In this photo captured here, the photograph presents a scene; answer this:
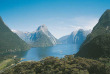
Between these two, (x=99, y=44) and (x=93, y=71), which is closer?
(x=93, y=71)

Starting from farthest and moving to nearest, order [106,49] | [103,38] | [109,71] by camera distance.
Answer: [103,38], [106,49], [109,71]

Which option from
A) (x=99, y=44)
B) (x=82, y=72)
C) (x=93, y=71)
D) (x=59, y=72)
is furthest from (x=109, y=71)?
(x=99, y=44)

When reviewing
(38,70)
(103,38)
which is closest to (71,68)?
(38,70)

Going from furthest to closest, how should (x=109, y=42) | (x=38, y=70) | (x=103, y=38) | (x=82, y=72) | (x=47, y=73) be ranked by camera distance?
(x=103, y=38) < (x=109, y=42) < (x=38, y=70) < (x=47, y=73) < (x=82, y=72)

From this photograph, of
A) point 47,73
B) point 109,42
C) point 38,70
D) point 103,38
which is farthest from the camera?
point 103,38

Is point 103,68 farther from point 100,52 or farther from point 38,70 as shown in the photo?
point 100,52

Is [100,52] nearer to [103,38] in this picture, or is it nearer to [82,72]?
[103,38]

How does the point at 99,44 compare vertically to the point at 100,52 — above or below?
above

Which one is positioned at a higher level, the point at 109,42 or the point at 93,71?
the point at 109,42

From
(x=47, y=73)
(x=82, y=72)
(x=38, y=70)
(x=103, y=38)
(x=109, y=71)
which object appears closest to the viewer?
(x=82, y=72)
